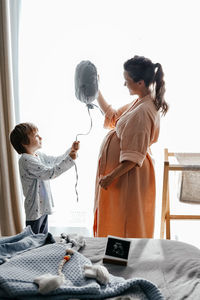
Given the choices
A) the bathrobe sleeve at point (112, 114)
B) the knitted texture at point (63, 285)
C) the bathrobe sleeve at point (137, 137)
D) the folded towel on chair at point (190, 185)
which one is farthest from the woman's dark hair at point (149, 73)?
the knitted texture at point (63, 285)

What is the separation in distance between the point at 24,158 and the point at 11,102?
1.88ft

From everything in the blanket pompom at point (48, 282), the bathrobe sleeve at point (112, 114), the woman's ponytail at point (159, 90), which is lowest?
Answer: the blanket pompom at point (48, 282)

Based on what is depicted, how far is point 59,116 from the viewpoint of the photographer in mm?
2270

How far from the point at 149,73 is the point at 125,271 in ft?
3.32

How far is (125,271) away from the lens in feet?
3.43

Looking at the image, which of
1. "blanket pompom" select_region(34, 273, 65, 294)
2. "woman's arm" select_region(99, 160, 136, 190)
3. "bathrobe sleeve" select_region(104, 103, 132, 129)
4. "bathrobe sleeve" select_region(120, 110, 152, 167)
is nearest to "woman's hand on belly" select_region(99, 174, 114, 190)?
"woman's arm" select_region(99, 160, 136, 190)

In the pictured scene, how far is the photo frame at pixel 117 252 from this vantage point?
1.08 m

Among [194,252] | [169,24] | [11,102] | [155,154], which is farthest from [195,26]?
[194,252]

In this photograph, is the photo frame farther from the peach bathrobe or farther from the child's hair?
the child's hair

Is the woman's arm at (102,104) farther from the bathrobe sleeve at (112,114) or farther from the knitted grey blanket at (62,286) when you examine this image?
the knitted grey blanket at (62,286)

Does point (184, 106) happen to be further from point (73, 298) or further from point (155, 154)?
point (73, 298)

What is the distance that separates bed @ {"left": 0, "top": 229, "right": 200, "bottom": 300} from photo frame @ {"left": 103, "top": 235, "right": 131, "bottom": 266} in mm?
18

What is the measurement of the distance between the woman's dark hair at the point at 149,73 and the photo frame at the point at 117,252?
805mm

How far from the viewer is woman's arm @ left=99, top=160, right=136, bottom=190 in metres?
1.65
